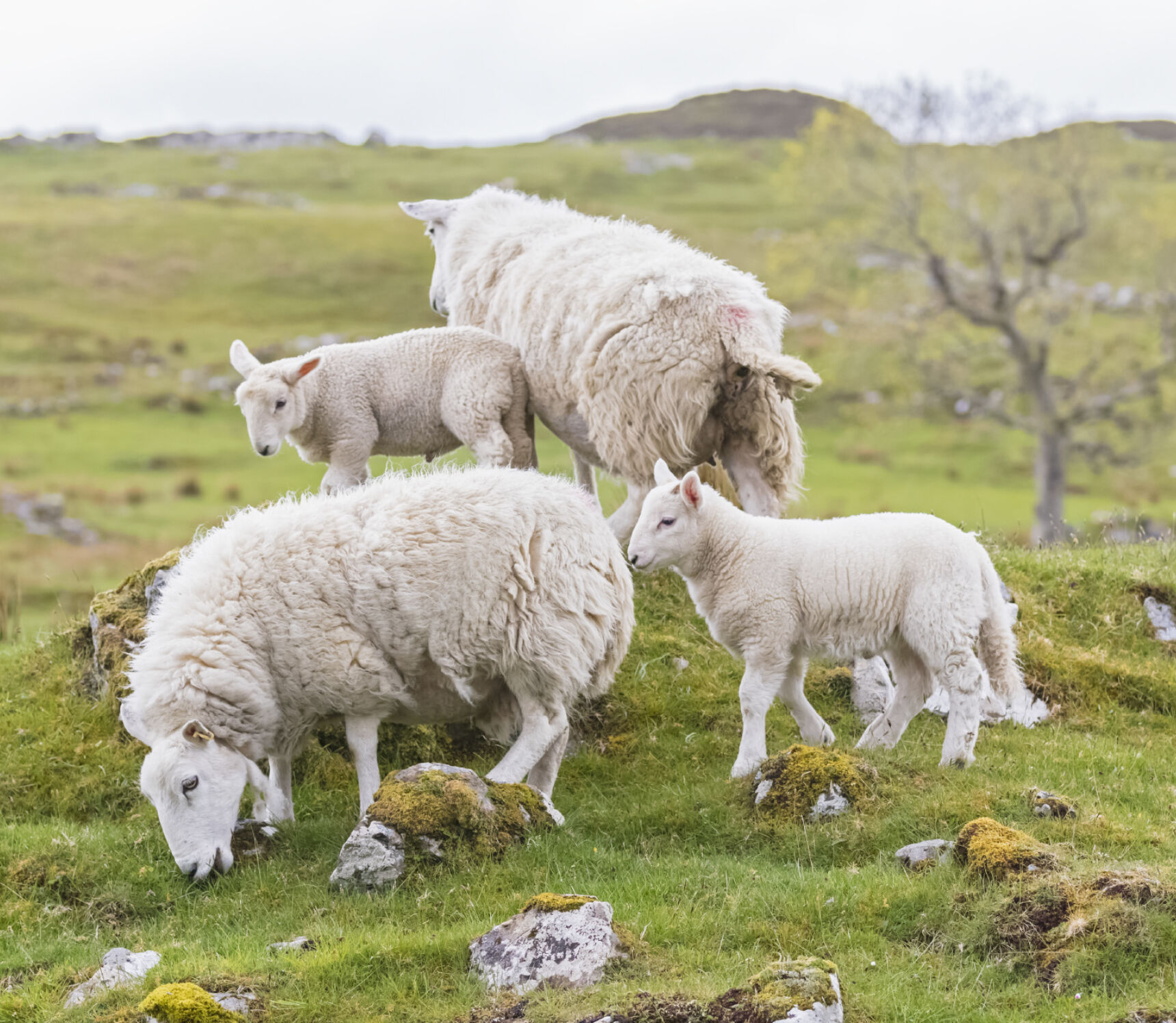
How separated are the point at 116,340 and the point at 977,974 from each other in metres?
53.6

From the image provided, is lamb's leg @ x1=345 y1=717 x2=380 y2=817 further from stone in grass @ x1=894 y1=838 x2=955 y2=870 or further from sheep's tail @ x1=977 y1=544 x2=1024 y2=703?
sheep's tail @ x1=977 y1=544 x2=1024 y2=703

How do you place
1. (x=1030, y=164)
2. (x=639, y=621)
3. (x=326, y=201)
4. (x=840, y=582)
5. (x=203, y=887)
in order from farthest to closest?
(x=326, y=201) < (x=1030, y=164) < (x=639, y=621) < (x=840, y=582) < (x=203, y=887)

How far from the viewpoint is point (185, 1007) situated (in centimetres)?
494

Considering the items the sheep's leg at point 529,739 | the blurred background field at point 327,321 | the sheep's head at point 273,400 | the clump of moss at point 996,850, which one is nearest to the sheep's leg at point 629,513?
the sheep's leg at point 529,739

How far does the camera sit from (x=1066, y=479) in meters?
40.6

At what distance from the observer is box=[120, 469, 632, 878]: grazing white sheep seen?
7.21 metres

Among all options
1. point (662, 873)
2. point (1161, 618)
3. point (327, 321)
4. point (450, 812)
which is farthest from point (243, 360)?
point (327, 321)

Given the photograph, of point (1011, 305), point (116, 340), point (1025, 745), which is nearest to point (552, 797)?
point (1025, 745)

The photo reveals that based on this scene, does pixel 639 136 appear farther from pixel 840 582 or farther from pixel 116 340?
pixel 840 582

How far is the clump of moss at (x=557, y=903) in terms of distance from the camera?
5.49 m

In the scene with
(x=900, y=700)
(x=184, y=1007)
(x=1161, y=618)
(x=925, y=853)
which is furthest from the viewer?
(x=1161, y=618)

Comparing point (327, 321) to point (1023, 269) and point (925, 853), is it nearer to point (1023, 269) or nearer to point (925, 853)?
point (1023, 269)

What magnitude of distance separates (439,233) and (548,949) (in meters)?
7.73

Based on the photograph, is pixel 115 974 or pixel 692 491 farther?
pixel 692 491
